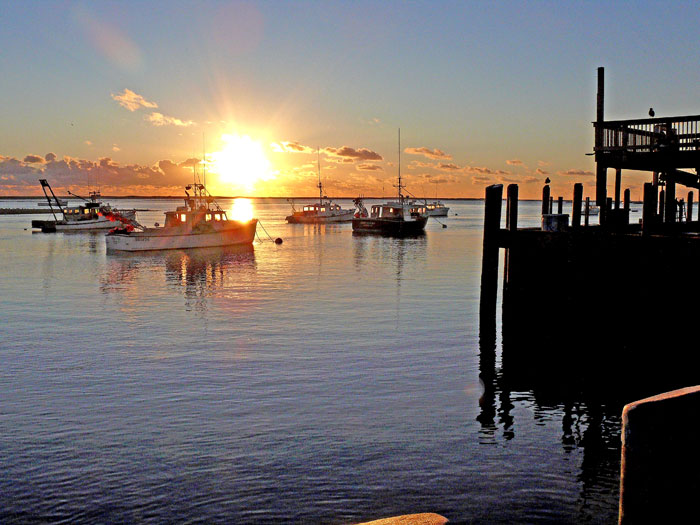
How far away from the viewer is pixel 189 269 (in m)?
41.2

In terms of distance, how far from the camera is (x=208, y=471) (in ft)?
30.2

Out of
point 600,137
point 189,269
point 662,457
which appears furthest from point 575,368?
point 189,269

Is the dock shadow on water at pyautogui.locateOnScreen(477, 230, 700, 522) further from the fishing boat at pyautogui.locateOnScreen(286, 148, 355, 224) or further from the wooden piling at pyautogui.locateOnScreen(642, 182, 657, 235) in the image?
the fishing boat at pyautogui.locateOnScreen(286, 148, 355, 224)

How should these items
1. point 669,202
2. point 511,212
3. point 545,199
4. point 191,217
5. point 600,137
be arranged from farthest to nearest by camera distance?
point 191,217 → point 669,202 → point 600,137 → point 545,199 → point 511,212

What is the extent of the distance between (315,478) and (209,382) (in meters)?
5.83

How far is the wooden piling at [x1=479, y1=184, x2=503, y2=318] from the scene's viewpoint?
50.0 ft

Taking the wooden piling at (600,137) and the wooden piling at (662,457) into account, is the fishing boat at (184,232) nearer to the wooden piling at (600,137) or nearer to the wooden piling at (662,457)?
the wooden piling at (600,137)

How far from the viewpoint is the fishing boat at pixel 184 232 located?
53.2m

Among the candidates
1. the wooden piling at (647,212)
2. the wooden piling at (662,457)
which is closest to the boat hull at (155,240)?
the wooden piling at (647,212)

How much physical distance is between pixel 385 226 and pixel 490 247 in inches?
2687

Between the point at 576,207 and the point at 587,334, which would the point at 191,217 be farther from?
the point at 587,334

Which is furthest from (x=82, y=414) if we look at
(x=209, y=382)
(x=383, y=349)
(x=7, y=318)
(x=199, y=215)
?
(x=199, y=215)

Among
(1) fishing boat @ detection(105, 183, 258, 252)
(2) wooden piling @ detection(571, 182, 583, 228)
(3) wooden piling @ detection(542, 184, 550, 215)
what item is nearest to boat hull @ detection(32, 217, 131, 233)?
(1) fishing boat @ detection(105, 183, 258, 252)

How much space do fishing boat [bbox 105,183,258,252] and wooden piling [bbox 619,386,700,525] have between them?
5032 cm
